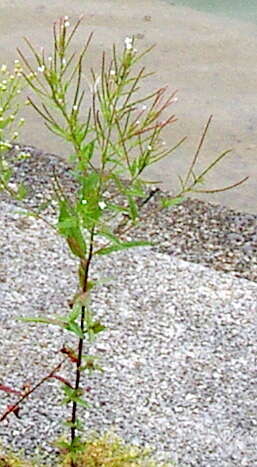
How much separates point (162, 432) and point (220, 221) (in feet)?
4.24

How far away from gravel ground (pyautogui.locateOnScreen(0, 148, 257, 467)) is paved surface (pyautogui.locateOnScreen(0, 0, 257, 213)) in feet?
1.47

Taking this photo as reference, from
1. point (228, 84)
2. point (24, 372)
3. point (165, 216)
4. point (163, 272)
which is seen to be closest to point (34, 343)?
point (24, 372)

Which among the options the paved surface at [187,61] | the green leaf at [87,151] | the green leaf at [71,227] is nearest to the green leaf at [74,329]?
the green leaf at [71,227]

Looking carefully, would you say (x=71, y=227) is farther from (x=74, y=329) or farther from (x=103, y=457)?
(x=103, y=457)

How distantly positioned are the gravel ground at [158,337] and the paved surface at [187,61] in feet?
1.47

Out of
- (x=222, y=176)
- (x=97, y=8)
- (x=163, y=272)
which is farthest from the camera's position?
(x=97, y=8)

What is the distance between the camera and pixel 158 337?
2777mm

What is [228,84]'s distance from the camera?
4527mm

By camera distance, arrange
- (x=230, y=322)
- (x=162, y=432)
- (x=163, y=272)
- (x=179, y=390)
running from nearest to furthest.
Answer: (x=162, y=432) < (x=179, y=390) < (x=230, y=322) < (x=163, y=272)

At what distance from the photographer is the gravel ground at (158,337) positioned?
7.93ft

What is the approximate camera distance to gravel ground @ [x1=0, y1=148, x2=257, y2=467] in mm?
2416

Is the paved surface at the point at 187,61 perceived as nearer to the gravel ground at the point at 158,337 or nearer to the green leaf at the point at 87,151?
the gravel ground at the point at 158,337

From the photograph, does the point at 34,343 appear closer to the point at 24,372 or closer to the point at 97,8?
the point at 24,372

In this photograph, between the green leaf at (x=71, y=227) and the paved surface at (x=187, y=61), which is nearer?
the green leaf at (x=71, y=227)
